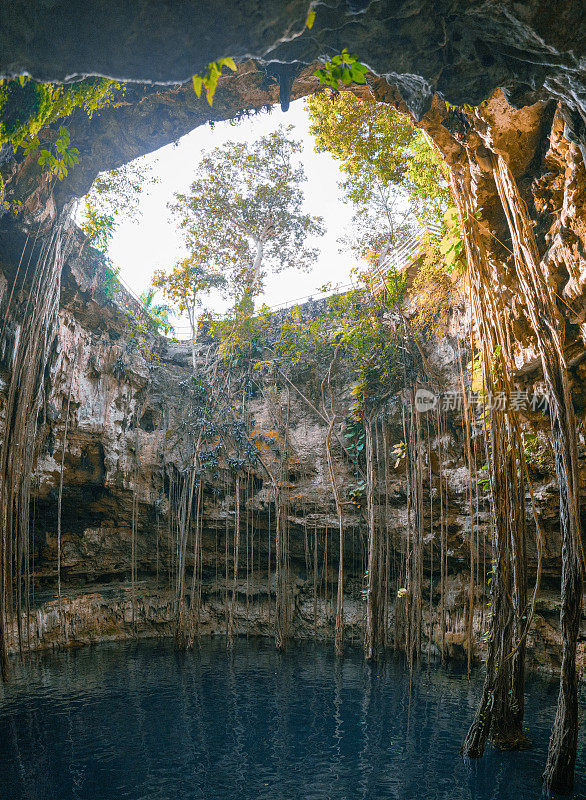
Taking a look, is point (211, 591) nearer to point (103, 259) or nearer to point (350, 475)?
point (350, 475)

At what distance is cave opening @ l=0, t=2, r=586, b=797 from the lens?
234cm

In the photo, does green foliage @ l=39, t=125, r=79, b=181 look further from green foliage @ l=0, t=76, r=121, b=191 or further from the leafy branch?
the leafy branch

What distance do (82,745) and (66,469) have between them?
4286 mm

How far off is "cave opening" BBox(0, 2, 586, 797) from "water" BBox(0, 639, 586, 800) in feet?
1.56

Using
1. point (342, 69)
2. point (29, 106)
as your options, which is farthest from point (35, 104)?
point (342, 69)

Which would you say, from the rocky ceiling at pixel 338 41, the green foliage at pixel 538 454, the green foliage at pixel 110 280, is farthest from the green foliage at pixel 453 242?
the green foliage at pixel 110 280

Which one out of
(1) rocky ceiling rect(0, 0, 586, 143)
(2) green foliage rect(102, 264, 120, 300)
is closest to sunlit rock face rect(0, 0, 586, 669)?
(1) rocky ceiling rect(0, 0, 586, 143)

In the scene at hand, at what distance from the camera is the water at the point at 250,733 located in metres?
3.26

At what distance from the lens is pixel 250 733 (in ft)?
13.9

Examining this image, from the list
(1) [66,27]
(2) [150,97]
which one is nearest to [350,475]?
(2) [150,97]

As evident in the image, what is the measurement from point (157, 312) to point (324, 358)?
16.2 feet

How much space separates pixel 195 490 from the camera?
27.3 ft

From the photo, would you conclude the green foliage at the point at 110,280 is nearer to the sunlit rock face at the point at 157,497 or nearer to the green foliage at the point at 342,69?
the sunlit rock face at the point at 157,497

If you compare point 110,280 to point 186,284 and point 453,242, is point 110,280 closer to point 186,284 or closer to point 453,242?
point 186,284
